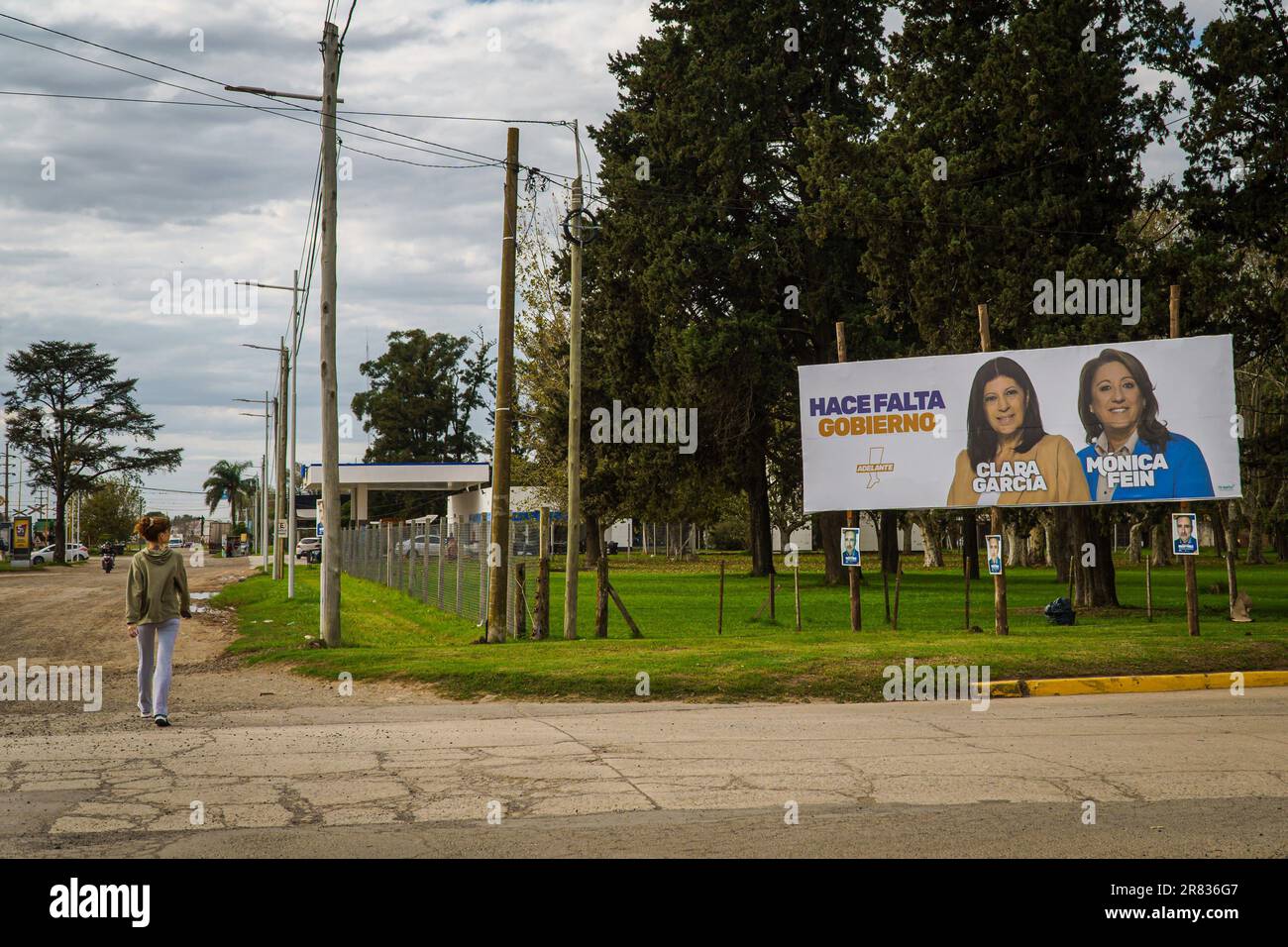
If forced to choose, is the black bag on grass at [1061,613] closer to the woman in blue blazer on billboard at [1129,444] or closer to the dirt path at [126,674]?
the woman in blue blazer on billboard at [1129,444]

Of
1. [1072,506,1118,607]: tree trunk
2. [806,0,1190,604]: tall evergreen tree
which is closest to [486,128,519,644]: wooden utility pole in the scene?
[806,0,1190,604]: tall evergreen tree

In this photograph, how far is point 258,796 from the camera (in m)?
8.19

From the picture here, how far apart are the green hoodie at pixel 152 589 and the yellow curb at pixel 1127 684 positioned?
29.4 feet

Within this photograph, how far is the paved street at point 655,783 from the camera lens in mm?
6961

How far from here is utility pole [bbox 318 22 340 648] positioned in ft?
63.5

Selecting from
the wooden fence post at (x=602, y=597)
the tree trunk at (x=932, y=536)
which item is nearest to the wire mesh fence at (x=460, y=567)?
the wooden fence post at (x=602, y=597)

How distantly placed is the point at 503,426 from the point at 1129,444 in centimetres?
1028

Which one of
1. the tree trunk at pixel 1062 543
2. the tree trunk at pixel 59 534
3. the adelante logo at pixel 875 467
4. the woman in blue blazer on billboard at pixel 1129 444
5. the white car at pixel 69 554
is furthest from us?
the white car at pixel 69 554

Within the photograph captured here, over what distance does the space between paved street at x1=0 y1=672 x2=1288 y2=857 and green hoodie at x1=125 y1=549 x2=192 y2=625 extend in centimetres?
104

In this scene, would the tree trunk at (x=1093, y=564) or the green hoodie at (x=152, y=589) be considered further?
the tree trunk at (x=1093, y=564)

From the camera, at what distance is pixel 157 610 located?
11.8 m

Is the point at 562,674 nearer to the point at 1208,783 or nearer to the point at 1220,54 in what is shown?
the point at 1208,783
